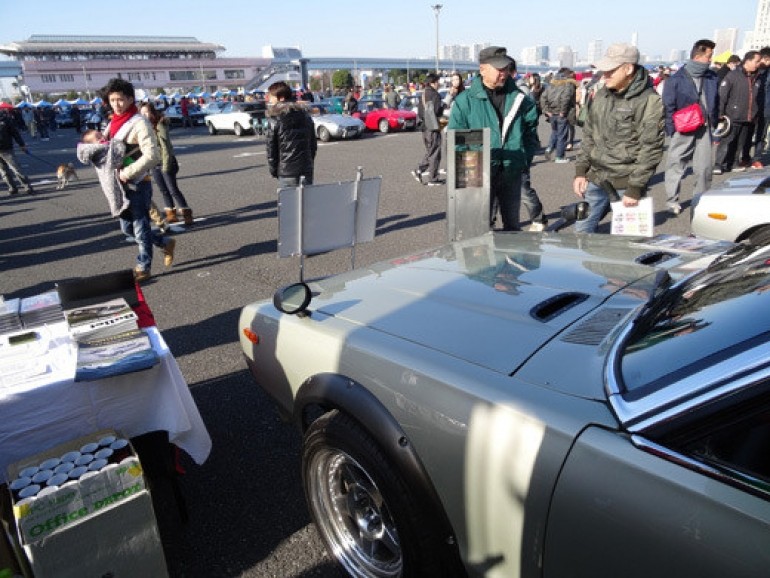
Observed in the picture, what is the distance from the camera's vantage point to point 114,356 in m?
2.21

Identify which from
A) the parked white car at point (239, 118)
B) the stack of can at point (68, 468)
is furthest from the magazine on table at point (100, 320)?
the parked white car at point (239, 118)

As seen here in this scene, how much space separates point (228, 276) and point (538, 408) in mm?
4795

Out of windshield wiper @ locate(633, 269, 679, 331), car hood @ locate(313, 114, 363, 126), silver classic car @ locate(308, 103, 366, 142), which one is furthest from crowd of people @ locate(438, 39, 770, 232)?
car hood @ locate(313, 114, 363, 126)

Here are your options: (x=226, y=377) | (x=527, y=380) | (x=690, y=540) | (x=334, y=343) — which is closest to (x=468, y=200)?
(x=226, y=377)

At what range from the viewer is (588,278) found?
216cm

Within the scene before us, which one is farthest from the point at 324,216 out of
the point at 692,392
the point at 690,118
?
the point at 690,118

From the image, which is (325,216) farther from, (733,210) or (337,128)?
(337,128)

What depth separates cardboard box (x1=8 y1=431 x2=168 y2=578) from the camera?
170 cm

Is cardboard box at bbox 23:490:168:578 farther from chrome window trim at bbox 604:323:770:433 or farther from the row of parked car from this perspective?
the row of parked car

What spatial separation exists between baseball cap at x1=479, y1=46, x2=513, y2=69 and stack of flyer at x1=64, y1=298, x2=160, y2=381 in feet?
11.3

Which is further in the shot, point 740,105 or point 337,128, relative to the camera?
point 337,128

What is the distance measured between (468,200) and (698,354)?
12.0 ft

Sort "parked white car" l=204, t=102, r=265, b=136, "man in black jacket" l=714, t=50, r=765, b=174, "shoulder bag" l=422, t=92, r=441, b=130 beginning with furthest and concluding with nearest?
1. "parked white car" l=204, t=102, r=265, b=136
2. "shoulder bag" l=422, t=92, r=441, b=130
3. "man in black jacket" l=714, t=50, r=765, b=174

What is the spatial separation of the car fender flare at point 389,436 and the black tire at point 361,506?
0.04 m
